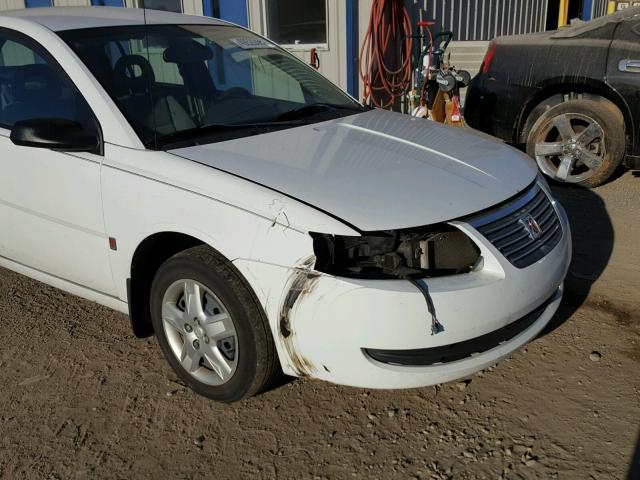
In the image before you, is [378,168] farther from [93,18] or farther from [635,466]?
[93,18]

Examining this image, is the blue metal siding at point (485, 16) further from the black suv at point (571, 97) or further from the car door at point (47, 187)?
the car door at point (47, 187)

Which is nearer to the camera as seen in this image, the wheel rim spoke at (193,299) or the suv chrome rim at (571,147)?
the wheel rim spoke at (193,299)

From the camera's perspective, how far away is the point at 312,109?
3.71m

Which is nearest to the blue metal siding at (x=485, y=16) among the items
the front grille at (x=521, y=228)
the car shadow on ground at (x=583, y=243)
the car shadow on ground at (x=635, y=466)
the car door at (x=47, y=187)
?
the car shadow on ground at (x=583, y=243)

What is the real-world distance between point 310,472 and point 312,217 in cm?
101

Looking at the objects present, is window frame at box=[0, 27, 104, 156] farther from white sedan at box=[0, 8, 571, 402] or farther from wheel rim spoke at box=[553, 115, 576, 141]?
wheel rim spoke at box=[553, 115, 576, 141]

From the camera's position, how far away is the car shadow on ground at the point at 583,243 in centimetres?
386

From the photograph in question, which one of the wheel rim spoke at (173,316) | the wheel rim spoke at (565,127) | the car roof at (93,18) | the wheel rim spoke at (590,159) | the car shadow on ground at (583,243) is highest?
the car roof at (93,18)

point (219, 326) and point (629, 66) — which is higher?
point (629, 66)

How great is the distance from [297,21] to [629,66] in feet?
15.9

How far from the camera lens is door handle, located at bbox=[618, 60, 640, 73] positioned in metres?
5.49

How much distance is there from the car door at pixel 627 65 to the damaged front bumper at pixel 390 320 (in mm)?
3539

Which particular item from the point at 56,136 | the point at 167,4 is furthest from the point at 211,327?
the point at 167,4

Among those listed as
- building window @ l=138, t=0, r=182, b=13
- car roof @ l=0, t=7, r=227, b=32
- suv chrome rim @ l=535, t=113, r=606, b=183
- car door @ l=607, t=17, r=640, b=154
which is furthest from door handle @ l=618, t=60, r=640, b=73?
building window @ l=138, t=0, r=182, b=13
